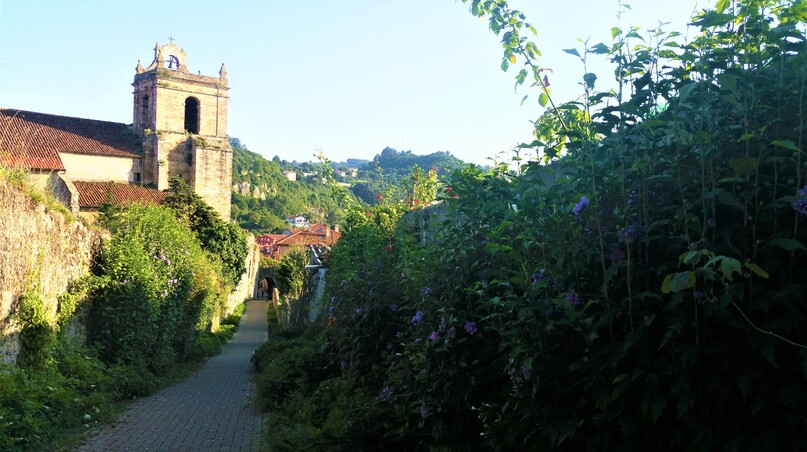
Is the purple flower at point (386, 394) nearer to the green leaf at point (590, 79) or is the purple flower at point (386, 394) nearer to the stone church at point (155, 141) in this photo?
the green leaf at point (590, 79)

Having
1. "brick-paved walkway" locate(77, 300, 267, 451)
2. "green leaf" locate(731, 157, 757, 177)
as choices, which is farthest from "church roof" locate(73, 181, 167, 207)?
"green leaf" locate(731, 157, 757, 177)

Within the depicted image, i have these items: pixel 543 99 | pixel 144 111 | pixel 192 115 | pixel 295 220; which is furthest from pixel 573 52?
pixel 295 220

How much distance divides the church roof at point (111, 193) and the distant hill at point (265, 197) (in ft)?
131

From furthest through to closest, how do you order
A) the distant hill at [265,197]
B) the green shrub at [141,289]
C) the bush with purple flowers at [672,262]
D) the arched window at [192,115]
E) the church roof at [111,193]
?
1. the distant hill at [265,197]
2. the arched window at [192,115]
3. the church roof at [111,193]
4. the green shrub at [141,289]
5. the bush with purple flowers at [672,262]

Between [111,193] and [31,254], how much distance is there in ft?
114

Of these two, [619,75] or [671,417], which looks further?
[619,75]

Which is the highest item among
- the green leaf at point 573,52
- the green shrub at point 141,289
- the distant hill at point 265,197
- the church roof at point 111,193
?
the distant hill at point 265,197

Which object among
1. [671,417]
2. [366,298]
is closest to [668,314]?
[671,417]

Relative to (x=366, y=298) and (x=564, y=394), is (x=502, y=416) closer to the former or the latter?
(x=564, y=394)

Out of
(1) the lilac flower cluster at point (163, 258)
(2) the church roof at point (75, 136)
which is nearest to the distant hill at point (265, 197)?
(2) the church roof at point (75, 136)

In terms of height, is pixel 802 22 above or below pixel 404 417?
above

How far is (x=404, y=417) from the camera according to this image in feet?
15.5

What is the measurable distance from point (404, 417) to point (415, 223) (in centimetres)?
387

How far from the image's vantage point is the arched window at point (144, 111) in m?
48.5
